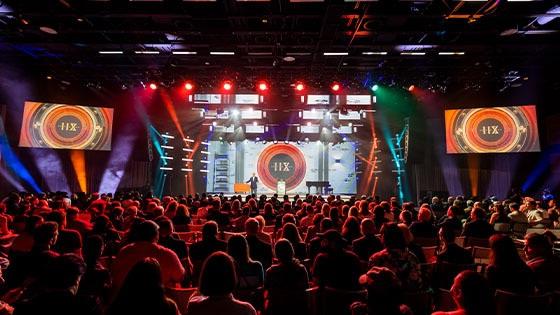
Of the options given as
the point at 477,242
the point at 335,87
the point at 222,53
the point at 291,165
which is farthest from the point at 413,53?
the point at 291,165

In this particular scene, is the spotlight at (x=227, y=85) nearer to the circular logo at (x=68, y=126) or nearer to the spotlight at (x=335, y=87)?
the spotlight at (x=335, y=87)

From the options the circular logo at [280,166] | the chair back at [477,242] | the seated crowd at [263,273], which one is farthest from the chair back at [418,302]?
the circular logo at [280,166]

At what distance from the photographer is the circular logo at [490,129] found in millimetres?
15242

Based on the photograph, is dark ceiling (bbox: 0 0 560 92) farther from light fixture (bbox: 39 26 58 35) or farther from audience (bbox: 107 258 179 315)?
audience (bbox: 107 258 179 315)

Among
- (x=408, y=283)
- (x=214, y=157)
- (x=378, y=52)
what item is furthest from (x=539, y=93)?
(x=214, y=157)

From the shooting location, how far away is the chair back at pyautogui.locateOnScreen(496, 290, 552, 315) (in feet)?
9.40

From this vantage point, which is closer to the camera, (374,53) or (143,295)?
(143,295)

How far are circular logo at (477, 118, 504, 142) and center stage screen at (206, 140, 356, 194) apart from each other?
1108cm

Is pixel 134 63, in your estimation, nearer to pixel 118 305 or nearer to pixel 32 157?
pixel 32 157

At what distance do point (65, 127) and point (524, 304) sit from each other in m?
17.3

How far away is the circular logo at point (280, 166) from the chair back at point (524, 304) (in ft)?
79.2

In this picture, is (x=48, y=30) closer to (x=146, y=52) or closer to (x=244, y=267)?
(x=146, y=52)

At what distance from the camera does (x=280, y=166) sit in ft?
90.6

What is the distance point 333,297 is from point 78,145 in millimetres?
15780
